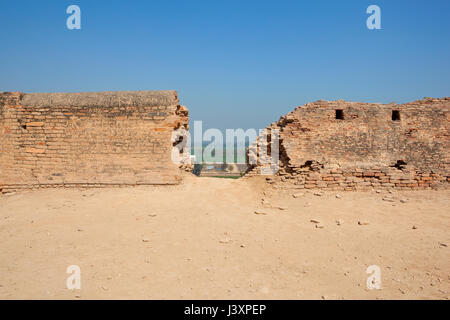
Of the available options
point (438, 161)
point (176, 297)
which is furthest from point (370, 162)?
point (176, 297)

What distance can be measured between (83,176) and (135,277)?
474 centimetres

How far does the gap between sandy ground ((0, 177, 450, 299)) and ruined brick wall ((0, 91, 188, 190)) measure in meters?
0.48

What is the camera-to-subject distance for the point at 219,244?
432 centimetres

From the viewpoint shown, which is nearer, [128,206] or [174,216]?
[174,216]

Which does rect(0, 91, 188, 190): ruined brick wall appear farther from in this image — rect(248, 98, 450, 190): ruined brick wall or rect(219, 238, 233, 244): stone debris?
rect(248, 98, 450, 190): ruined brick wall

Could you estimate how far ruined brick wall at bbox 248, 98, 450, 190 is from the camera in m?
7.46

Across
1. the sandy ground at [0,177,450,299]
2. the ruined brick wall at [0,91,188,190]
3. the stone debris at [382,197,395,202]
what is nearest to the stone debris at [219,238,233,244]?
the sandy ground at [0,177,450,299]

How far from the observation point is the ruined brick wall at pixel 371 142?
7461 mm

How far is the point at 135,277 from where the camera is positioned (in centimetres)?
333

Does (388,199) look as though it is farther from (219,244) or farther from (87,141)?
(87,141)

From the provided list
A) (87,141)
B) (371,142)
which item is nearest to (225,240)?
(87,141)

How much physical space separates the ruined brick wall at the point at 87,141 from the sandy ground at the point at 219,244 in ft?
1.58

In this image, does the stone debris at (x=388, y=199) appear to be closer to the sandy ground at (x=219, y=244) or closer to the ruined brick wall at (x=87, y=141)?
the sandy ground at (x=219, y=244)

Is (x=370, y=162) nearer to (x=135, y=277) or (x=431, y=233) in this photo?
(x=431, y=233)
